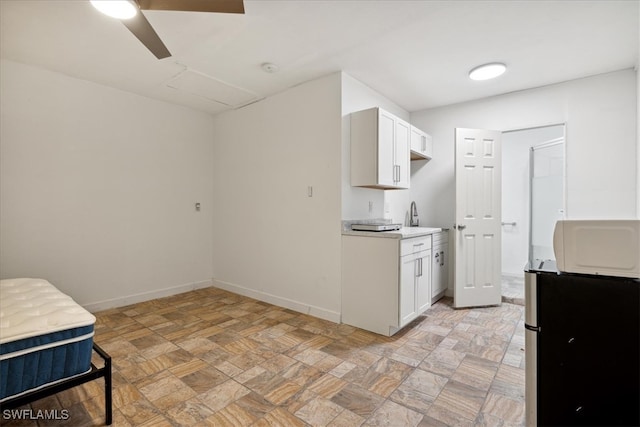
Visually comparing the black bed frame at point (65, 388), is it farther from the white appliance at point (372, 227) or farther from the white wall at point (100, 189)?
the white appliance at point (372, 227)

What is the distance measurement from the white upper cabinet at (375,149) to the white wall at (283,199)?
0.20 metres

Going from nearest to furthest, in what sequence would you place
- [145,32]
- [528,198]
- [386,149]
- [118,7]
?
[118,7] < [145,32] < [386,149] < [528,198]

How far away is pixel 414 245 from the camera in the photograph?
2.91m

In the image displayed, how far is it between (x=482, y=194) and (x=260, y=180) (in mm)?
2710

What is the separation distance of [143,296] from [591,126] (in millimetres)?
5399

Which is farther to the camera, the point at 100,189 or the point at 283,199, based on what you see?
the point at 283,199

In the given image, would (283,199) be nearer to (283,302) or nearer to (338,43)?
(283,302)

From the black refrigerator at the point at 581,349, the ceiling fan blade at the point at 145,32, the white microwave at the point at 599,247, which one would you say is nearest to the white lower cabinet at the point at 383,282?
the black refrigerator at the point at 581,349

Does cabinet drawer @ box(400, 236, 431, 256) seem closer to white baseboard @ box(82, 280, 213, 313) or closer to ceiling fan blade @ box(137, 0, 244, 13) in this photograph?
ceiling fan blade @ box(137, 0, 244, 13)

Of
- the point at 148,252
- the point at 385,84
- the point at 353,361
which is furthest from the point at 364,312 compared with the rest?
the point at 148,252

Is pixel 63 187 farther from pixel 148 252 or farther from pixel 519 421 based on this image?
pixel 519 421

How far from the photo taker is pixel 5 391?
1.33m

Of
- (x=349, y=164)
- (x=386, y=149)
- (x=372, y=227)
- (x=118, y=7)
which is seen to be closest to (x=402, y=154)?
(x=386, y=149)

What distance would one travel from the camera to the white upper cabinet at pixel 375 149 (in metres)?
2.96
